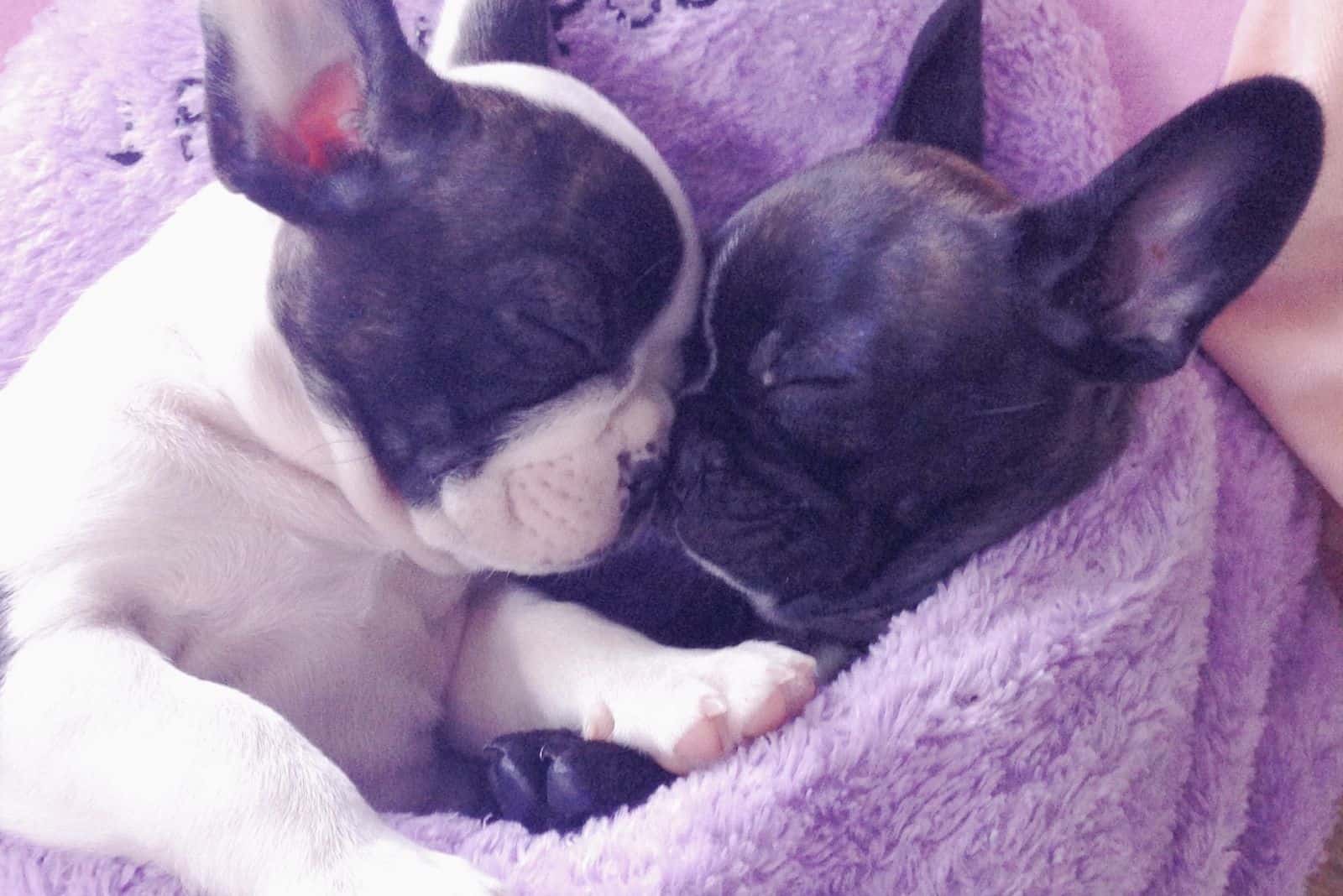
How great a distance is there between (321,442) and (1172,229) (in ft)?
3.08

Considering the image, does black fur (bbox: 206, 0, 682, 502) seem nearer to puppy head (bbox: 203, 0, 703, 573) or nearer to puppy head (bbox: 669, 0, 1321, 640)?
puppy head (bbox: 203, 0, 703, 573)

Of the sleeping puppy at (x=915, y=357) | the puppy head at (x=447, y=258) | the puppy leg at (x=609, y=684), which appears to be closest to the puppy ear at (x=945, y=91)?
the sleeping puppy at (x=915, y=357)

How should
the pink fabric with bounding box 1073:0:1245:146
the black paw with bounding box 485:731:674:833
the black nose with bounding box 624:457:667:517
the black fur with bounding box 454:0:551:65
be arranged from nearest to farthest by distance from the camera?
the black paw with bounding box 485:731:674:833 < the black nose with bounding box 624:457:667:517 < the black fur with bounding box 454:0:551:65 < the pink fabric with bounding box 1073:0:1245:146

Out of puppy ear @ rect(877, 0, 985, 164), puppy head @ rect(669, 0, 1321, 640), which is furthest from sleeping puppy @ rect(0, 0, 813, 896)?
puppy ear @ rect(877, 0, 985, 164)

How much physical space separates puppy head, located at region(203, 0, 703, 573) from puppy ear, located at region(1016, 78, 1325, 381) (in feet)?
1.39

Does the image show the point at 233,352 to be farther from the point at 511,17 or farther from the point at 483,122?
the point at 511,17

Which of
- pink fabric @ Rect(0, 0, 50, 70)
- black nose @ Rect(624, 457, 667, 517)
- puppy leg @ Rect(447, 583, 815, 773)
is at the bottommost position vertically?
puppy leg @ Rect(447, 583, 815, 773)

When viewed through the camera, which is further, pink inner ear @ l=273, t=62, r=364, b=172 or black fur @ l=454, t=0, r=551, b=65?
black fur @ l=454, t=0, r=551, b=65

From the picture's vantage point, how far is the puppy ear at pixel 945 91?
154 centimetres

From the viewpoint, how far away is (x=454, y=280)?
4.28 feet

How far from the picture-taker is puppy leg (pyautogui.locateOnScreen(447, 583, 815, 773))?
1.29 m

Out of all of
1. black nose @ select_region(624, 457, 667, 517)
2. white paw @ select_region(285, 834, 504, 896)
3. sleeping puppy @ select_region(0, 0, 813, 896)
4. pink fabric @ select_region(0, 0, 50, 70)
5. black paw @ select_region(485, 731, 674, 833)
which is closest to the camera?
white paw @ select_region(285, 834, 504, 896)

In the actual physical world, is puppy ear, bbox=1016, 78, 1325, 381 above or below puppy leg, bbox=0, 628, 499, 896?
above

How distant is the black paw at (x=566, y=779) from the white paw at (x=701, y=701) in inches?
1.2
